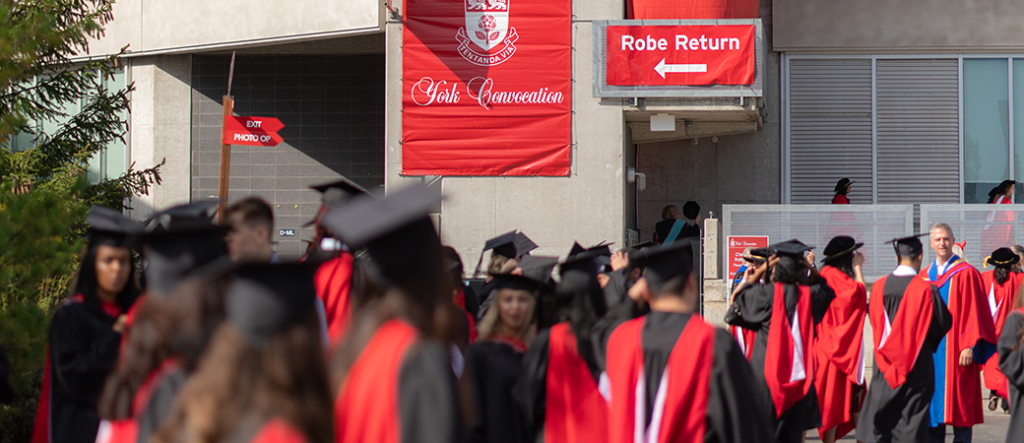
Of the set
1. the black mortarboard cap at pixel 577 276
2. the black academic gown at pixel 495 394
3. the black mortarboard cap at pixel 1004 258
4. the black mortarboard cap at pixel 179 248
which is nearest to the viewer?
the black mortarboard cap at pixel 179 248

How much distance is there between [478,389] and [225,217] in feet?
4.24

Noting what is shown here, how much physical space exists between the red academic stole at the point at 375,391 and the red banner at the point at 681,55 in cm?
1133

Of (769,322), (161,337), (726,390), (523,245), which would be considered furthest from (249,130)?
(161,337)

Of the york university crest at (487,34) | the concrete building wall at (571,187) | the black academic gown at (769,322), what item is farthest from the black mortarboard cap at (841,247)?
the york university crest at (487,34)

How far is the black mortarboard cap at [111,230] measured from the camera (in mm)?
4078

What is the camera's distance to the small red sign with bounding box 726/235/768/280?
12109 millimetres

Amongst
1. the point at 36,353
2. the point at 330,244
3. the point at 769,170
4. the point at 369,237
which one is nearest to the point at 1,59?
the point at 36,353

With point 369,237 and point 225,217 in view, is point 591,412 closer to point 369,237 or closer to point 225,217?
point 225,217

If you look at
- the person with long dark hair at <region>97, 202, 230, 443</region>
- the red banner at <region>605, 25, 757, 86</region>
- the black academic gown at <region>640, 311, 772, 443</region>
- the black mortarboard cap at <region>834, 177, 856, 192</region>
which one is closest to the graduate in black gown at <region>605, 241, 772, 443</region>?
the black academic gown at <region>640, 311, 772, 443</region>

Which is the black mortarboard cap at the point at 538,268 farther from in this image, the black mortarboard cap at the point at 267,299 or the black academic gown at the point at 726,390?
the black mortarboard cap at the point at 267,299

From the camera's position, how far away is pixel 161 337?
2.70m

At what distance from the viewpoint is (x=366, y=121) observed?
1579 centimetres

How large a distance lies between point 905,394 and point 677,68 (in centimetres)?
654

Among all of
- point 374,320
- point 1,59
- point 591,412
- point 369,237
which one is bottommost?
point 591,412
